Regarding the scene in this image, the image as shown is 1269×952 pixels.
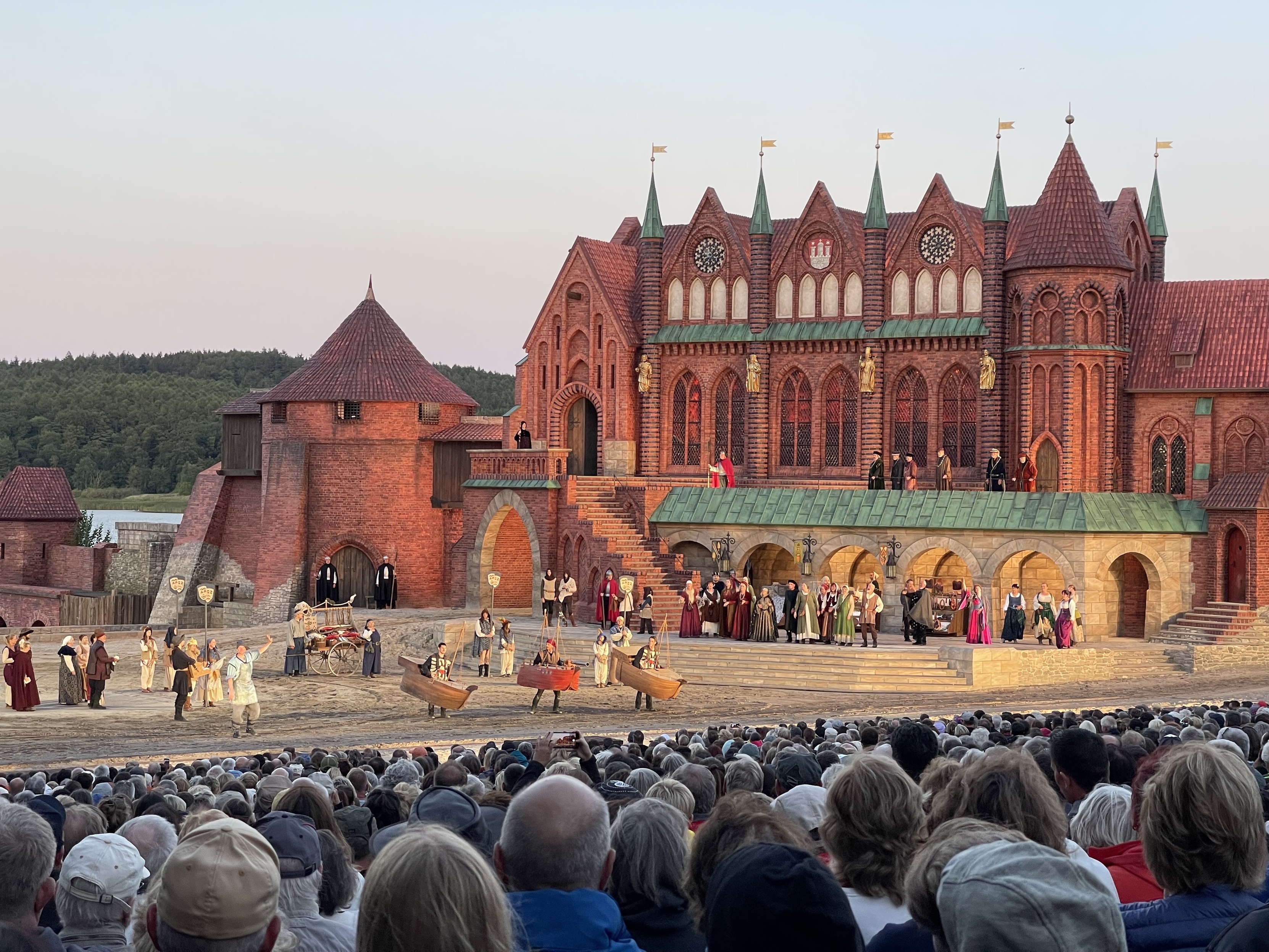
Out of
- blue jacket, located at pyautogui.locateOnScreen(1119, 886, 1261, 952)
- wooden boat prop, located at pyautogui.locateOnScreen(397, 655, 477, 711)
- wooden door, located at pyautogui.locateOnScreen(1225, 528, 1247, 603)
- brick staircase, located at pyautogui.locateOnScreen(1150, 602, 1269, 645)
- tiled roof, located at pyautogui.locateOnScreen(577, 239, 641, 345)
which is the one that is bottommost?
wooden boat prop, located at pyautogui.locateOnScreen(397, 655, 477, 711)

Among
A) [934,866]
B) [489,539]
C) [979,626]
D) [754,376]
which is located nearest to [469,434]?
[489,539]

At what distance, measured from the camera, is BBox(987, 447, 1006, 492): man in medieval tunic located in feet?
131

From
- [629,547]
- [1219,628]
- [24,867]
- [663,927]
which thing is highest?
[629,547]

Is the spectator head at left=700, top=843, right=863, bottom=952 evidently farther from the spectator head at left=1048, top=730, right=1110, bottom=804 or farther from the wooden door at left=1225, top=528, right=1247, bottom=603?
the wooden door at left=1225, top=528, right=1247, bottom=603

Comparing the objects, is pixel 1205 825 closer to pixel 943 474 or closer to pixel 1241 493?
pixel 1241 493

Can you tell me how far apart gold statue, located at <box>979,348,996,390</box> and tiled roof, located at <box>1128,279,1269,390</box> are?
11.3 feet

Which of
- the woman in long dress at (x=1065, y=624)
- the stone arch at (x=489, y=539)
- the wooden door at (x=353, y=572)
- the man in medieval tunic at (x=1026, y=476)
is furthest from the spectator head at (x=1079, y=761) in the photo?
the wooden door at (x=353, y=572)

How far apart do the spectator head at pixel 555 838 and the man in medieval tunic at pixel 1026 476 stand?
119ft

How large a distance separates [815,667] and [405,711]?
31.0 ft

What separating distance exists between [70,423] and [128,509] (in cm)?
749

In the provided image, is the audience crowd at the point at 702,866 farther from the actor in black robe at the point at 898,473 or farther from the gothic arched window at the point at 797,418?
the gothic arched window at the point at 797,418

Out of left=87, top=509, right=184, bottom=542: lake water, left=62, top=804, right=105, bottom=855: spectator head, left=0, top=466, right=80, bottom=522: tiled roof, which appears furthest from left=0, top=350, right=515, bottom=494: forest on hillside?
left=62, top=804, right=105, bottom=855: spectator head

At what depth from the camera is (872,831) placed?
572cm

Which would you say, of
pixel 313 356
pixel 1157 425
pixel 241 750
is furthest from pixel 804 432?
pixel 241 750
